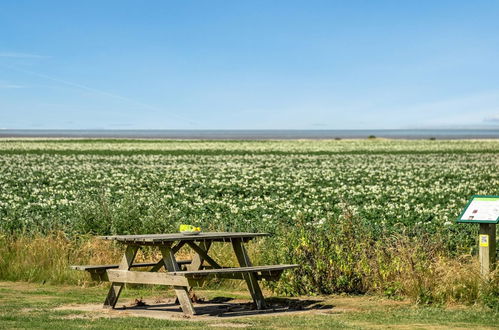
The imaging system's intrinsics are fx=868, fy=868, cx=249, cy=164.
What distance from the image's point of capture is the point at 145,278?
11922 mm

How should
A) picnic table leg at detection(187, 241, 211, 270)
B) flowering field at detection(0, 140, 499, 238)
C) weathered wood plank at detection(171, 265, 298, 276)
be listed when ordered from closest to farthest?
weathered wood plank at detection(171, 265, 298, 276) → picnic table leg at detection(187, 241, 211, 270) → flowering field at detection(0, 140, 499, 238)

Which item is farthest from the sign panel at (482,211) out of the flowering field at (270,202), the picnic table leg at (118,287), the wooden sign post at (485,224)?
the picnic table leg at (118,287)

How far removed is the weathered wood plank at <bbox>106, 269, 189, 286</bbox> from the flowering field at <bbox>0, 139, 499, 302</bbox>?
262 centimetres

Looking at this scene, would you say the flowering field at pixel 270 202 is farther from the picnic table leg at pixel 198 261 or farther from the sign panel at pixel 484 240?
the sign panel at pixel 484 240

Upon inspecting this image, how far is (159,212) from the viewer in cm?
1689

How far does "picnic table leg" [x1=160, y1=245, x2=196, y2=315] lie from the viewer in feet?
37.8

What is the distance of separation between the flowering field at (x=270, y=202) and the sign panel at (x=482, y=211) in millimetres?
1791

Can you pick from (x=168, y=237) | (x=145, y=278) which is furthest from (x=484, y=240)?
(x=145, y=278)

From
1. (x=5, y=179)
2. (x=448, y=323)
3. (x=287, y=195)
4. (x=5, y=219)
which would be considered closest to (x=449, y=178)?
(x=287, y=195)

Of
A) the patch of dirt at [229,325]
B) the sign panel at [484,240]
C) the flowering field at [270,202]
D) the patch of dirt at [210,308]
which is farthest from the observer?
the flowering field at [270,202]

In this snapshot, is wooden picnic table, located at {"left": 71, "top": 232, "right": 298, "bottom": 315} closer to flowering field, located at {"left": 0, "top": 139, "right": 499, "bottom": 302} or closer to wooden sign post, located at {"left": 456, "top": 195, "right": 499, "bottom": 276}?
flowering field, located at {"left": 0, "top": 139, "right": 499, "bottom": 302}

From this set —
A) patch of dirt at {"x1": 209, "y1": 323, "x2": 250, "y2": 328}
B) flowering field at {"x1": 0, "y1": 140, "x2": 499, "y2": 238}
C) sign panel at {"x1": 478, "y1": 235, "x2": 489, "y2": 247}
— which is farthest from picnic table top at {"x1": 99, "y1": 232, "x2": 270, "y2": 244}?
sign panel at {"x1": 478, "y1": 235, "x2": 489, "y2": 247}

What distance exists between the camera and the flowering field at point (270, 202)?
46.9ft

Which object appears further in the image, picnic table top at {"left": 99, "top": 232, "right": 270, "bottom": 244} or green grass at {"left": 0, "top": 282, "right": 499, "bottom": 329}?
picnic table top at {"left": 99, "top": 232, "right": 270, "bottom": 244}
